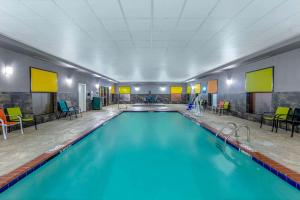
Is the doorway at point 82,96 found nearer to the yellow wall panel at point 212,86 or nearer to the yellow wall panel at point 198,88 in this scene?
the yellow wall panel at point 212,86

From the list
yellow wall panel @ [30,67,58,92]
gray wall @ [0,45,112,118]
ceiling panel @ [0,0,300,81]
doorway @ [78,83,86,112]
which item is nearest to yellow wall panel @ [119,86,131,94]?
doorway @ [78,83,86,112]

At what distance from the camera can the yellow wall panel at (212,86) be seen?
34.4 ft

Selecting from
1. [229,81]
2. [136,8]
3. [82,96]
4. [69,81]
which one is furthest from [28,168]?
[229,81]

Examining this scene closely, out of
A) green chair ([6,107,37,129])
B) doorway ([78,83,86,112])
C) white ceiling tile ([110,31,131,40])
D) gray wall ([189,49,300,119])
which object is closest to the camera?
white ceiling tile ([110,31,131,40])

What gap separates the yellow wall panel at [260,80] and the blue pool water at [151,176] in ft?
11.8

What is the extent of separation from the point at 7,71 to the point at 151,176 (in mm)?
5278

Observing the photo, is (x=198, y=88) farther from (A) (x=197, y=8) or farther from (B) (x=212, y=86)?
(A) (x=197, y=8)

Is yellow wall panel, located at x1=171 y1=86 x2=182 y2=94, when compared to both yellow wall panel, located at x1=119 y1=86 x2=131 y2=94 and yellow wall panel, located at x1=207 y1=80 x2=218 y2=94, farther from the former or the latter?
yellow wall panel, located at x1=207 y1=80 x2=218 y2=94

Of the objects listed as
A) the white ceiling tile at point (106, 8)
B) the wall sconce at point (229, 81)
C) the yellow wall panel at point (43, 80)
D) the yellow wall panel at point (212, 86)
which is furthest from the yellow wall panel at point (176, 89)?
the white ceiling tile at point (106, 8)

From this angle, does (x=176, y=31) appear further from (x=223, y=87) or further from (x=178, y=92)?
(x=178, y=92)

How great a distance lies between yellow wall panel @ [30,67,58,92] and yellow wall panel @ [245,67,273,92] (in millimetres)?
8715

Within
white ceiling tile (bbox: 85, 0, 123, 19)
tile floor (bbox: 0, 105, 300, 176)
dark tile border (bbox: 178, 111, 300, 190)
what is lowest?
dark tile border (bbox: 178, 111, 300, 190)

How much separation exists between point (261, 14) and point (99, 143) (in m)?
4.62

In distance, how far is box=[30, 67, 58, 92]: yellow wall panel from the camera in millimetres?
5930
